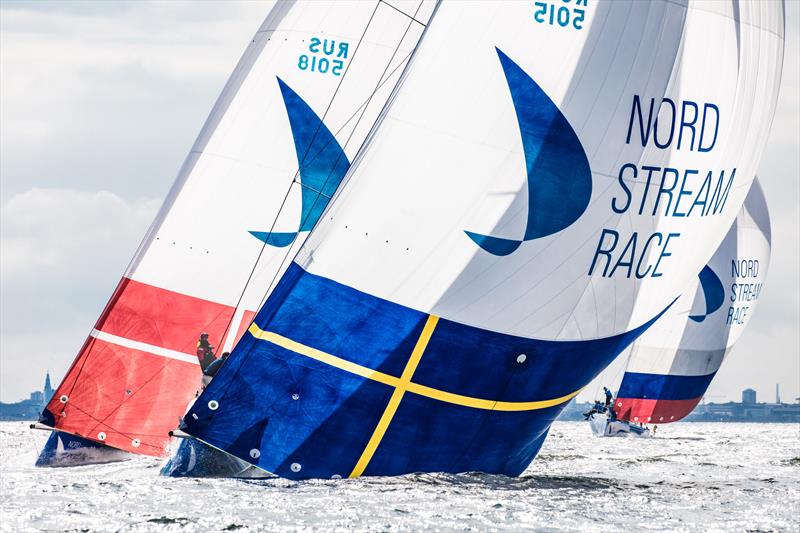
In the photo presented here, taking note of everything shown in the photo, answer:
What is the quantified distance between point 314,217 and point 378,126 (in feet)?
17.6

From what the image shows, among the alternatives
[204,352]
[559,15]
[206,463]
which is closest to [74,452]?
[204,352]

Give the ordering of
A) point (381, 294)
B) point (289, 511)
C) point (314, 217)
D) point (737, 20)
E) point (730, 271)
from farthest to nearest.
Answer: point (730, 271)
point (314, 217)
point (737, 20)
point (381, 294)
point (289, 511)

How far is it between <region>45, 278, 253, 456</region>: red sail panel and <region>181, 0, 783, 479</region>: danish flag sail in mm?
5635

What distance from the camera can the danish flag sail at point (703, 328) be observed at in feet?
123

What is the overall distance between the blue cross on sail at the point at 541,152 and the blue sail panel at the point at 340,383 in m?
1.22

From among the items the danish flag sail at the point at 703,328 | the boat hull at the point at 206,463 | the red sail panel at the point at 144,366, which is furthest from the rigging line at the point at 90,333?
the danish flag sail at the point at 703,328

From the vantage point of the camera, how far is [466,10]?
573 inches

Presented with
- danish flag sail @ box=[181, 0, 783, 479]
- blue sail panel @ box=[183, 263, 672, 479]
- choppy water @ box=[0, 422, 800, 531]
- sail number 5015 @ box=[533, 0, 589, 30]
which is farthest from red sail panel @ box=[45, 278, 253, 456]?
sail number 5015 @ box=[533, 0, 589, 30]

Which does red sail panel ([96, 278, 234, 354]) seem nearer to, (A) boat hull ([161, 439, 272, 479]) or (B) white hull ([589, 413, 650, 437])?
(A) boat hull ([161, 439, 272, 479])

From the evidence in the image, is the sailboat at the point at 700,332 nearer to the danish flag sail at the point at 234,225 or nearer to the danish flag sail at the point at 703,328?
the danish flag sail at the point at 703,328

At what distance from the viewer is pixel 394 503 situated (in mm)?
13188

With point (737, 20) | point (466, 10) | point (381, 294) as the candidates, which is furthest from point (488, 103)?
point (737, 20)

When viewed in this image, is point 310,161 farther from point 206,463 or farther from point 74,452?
point 206,463

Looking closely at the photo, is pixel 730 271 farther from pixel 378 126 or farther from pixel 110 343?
pixel 378 126
